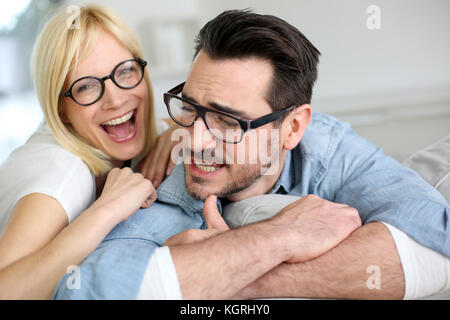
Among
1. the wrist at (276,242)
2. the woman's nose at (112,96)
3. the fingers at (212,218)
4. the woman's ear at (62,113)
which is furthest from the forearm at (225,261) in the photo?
the woman's ear at (62,113)

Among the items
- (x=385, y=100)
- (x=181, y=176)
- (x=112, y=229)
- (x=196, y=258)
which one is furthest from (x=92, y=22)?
(x=385, y=100)

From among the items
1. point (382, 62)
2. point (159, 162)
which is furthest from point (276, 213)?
point (382, 62)

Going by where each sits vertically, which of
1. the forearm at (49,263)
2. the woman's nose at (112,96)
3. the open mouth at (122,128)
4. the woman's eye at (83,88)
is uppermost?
the woman's eye at (83,88)

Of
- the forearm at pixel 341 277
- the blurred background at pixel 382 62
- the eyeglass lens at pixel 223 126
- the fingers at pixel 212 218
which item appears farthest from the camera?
the blurred background at pixel 382 62

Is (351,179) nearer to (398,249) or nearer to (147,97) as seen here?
(398,249)

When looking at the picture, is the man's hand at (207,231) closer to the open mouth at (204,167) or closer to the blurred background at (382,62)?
the open mouth at (204,167)

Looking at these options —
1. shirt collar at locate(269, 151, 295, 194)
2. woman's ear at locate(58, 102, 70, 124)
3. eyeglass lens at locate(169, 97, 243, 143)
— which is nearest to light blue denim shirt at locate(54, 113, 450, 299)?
shirt collar at locate(269, 151, 295, 194)

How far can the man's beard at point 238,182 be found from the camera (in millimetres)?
1328

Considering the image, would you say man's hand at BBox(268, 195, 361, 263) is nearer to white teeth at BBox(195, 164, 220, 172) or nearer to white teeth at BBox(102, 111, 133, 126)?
white teeth at BBox(195, 164, 220, 172)

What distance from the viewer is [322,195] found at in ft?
4.75

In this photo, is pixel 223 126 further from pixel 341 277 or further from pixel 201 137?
pixel 341 277

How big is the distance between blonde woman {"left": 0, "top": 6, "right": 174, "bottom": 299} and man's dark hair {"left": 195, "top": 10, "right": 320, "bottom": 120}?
37 centimetres

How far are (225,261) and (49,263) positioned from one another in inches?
15.9

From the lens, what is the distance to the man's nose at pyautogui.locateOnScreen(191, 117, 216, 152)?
124 centimetres
